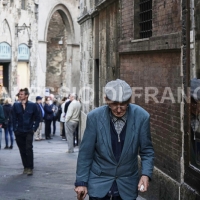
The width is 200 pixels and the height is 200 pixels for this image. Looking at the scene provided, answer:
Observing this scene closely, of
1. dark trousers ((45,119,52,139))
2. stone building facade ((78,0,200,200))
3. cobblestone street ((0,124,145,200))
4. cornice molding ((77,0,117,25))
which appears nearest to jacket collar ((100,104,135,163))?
stone building facade ((78,0,200,200))

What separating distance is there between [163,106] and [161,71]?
50 cm

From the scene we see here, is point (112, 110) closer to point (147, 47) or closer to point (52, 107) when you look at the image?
point (147, 47)

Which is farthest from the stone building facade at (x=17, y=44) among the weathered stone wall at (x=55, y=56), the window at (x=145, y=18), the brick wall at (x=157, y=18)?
the window at (x=145, y=18)

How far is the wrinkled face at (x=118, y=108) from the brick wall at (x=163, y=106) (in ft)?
10.2

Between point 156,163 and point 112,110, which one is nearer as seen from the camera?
point 112,110

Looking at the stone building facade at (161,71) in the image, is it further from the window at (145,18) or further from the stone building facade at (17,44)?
the stone building facade at (17,44)

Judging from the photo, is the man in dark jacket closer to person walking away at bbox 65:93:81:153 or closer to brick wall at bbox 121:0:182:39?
brick wall at bbox 121:0:182:39

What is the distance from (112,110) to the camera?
5.79 meters

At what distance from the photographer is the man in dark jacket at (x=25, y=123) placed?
41.5 ft

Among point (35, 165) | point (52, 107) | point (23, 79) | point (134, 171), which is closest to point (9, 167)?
point (35, 165)

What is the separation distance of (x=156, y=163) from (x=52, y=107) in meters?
14.9

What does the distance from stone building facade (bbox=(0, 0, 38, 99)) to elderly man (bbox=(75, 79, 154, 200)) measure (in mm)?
24960

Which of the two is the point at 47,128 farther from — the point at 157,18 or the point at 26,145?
the point at 157,18

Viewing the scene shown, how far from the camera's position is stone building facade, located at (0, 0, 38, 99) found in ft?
101
